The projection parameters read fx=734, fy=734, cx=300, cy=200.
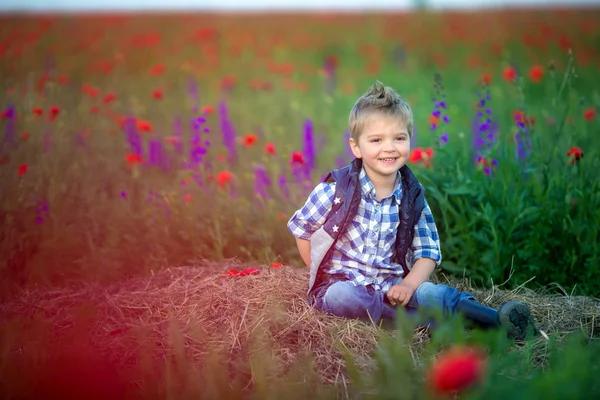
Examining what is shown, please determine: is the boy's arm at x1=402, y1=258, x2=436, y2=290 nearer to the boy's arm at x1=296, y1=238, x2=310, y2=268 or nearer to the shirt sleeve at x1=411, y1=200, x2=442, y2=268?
the shirt sleeve at x1=411, y1=200, x2=442, y2=268

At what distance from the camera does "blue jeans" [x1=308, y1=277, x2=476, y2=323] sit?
9.66ft

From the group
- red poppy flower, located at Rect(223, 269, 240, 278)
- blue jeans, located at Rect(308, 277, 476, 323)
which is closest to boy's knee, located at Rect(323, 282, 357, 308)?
blue jeans, located at Rect(308, 277, 476, 323)

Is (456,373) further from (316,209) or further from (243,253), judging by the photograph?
(243,253)

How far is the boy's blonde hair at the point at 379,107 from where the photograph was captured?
9.61 feet

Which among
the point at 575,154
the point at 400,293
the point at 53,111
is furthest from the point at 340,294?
the point at 53,111

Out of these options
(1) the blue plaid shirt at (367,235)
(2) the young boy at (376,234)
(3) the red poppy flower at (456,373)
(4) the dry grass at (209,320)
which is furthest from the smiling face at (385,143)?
(3) the red poppy flower at (456,373)

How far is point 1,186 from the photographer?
13.0 feet

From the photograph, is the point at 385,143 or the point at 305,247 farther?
the point at 305,247

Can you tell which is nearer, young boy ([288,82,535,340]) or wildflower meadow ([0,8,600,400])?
wildflower meadow ([0,8,600,400])

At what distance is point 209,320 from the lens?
9.78 feet

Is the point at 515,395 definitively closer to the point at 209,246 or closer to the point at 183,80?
the point at 209,246

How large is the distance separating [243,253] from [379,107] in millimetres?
1427

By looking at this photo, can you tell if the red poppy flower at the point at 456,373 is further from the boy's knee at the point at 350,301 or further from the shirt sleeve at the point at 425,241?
the shirt sleeve at the point at 425,241

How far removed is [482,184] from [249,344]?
167cm
